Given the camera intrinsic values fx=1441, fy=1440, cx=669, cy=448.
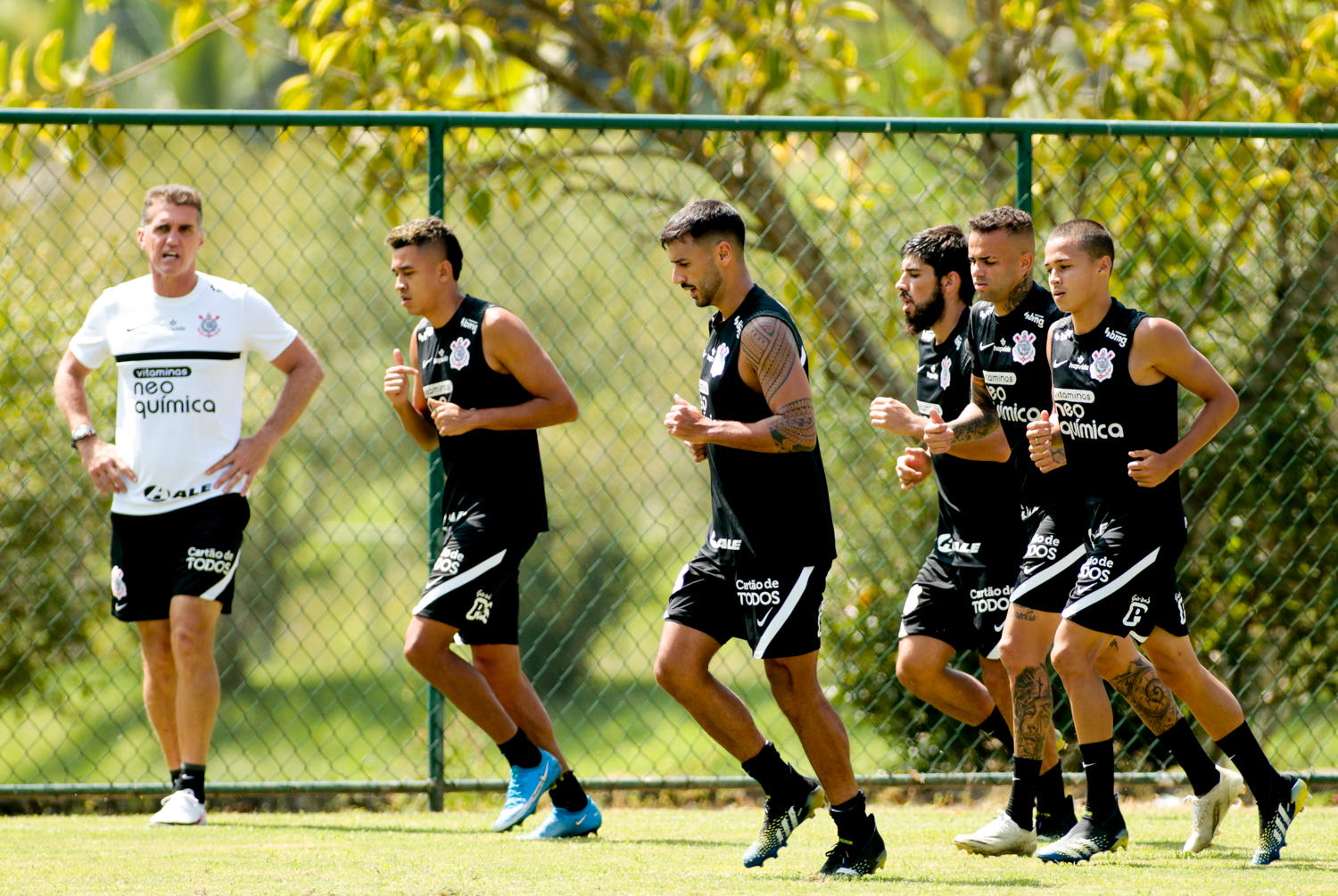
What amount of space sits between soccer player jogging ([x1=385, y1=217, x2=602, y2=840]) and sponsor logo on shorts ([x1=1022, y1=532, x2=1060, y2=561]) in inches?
58.1

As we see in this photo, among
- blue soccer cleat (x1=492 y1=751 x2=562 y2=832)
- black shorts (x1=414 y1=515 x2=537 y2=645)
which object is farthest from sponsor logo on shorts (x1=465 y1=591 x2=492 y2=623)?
blue soccer cleat (x1=492 y1=751 x2=562 y2=832)

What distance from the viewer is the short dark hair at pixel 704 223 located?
393cm

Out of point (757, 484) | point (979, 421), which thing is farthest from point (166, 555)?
point (979, 421)

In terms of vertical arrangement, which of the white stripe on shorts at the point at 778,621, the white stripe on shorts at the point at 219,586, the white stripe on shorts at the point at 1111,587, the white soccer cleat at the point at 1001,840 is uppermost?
the white stripe on shorts at the point at 219,586

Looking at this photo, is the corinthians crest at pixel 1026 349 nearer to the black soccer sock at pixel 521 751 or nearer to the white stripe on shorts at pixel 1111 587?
the white stripe on shorts at pixel 1111 587

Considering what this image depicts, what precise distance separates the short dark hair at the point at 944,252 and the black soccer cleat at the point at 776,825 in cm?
170

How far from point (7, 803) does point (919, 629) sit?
459 centimetres

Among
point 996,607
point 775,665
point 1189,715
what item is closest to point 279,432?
point 775,665

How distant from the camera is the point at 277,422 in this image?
4.96 m

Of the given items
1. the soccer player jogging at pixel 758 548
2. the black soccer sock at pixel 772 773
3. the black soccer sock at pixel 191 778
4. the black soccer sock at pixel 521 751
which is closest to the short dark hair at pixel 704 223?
the soccer player jogging at pixel 758 548

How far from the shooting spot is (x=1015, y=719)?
4.22 m

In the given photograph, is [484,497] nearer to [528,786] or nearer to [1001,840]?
[528,786]

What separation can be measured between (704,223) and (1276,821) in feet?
7.80

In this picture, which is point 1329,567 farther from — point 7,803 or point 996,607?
point 7,803
